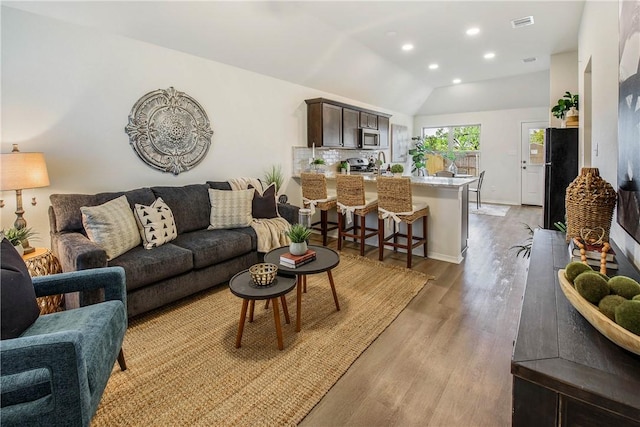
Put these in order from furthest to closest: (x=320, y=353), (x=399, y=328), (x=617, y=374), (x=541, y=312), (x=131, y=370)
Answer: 1. (x=399, y=328)
2. (x=320, y=353)
3. (x=131, y=370)
4. (x=541, y=312)
5. (x=617, y=374)

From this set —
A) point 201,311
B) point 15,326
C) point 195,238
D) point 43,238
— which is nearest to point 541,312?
point 15,326

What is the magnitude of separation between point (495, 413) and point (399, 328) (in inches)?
35.1

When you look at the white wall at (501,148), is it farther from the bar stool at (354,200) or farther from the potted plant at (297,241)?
the potted plant at (297,241)

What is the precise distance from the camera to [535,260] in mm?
1606

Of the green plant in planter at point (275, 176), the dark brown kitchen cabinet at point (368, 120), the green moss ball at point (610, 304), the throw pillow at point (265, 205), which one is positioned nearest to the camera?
the green moss ball at point (610, 304)

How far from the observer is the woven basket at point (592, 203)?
153 centimetres

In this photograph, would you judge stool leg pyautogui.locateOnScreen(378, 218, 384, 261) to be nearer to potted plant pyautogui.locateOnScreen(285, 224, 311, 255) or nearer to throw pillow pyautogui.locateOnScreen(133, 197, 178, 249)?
potted plant pyautogui.locateOnScreen(285, 224, 311, 255)

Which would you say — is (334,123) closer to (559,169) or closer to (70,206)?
(559,169)

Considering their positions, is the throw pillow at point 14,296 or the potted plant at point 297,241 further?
the potted plant at point 297,241

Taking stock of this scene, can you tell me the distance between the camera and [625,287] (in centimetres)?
89

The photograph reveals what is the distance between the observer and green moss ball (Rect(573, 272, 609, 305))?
916 millimetres

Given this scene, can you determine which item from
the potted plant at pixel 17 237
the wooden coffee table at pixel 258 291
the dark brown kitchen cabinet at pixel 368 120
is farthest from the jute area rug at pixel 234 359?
the dark brown kitchen cabinet at pixel 368 120

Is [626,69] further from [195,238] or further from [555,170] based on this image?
[195,238]

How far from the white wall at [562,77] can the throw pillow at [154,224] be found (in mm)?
5865
